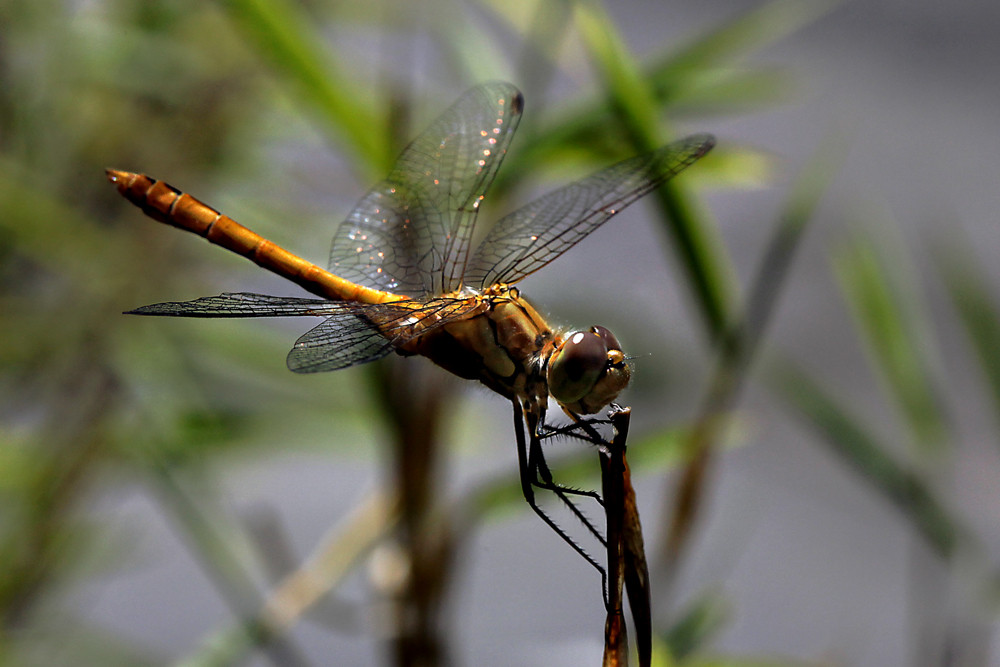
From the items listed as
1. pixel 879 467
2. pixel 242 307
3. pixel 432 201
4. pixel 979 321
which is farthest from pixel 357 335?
pixel 979 321

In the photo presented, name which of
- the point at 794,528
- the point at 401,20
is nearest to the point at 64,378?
the point at 401,20

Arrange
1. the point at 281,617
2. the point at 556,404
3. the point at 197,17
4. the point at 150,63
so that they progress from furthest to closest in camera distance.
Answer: the point at 197,17
the point at 150,63
the point at 281,617
the point at 556,404

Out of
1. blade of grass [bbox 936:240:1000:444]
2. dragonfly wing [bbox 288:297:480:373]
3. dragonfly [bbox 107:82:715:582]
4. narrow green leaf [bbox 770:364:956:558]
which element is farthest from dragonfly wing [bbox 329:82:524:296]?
blade of grass [bbox 936:240:1000:444]

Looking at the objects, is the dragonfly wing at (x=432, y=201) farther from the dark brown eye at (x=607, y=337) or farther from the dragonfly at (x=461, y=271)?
the dark brown eye at (x=607, y=337)

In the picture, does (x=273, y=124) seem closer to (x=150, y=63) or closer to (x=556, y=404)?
(x=150, y=63)

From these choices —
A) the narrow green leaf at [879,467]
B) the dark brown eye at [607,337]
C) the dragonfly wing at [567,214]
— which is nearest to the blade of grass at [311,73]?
the dragonfly wing at [567,214]

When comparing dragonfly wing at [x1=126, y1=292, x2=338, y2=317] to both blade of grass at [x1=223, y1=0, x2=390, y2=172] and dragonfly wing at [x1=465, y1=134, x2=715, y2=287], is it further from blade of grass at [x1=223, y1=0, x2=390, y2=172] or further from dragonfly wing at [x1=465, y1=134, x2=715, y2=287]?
blade of grass at [x1=223, y1=0, x2=390, y2=172]

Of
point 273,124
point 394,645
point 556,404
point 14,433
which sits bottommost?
point 394,645
